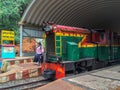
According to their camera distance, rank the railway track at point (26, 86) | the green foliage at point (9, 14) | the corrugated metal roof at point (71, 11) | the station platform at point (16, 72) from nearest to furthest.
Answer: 1. the railway track at point (26, 86)
2. the station platform at point (16, 72)
3. the corrugated metal roof at point (71, 11)
4. the green foliage at point (9, 14)

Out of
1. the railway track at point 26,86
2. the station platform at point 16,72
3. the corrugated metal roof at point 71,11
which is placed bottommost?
the railway track at point 26,86

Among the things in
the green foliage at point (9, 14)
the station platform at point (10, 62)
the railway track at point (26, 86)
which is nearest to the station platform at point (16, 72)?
the station platform at point (10, 62)

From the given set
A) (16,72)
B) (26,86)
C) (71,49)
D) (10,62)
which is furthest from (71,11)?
(26,86)

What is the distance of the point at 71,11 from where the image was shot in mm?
16234

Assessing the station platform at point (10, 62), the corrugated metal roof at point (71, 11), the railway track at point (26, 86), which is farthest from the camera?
the corrugated metal roof at point (71, 11)

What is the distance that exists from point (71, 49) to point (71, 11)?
7317mm

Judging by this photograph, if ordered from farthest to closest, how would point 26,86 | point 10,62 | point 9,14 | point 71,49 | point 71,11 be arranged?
1. point 9,14
2. point 71,11
3. point 10,62
4. point 71,49
5. point 26,86

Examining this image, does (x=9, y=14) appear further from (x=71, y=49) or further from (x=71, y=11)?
(x=71, y=49)

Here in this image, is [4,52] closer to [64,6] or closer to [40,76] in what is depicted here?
[40,76]

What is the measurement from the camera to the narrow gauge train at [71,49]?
30.7 ft

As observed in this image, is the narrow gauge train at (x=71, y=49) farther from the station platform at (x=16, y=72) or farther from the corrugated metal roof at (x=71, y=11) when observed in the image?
the corrugated metal roof at (x=71, y=11)

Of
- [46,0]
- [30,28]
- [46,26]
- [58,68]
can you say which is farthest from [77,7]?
→ [58,68]

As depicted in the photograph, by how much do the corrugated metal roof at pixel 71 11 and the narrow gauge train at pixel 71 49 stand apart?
3.91 meters

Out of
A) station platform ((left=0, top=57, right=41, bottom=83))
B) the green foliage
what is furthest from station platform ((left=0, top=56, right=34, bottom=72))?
the green foliage
